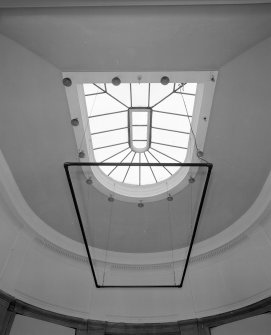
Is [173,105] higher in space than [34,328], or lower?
higher

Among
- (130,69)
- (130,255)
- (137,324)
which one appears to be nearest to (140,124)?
(130,69)

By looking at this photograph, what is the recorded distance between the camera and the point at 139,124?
29.6 ft

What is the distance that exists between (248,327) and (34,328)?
7.85m

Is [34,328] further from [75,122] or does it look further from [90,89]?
[90,89]

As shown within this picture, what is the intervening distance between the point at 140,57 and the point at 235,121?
3.43m

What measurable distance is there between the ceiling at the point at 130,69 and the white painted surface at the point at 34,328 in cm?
398

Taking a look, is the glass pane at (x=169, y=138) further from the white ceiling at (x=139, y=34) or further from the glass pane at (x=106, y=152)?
Answer: the white ceiling at (x=139, y=34)

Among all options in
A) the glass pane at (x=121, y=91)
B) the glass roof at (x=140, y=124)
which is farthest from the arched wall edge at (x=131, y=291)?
the glass pane at (x=121, y=91)

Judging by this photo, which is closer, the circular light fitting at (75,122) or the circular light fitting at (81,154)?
the circular light fitting at (75,122)

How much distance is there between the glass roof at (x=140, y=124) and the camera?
7988 millimetres

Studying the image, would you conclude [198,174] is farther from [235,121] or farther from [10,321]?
[10,321]

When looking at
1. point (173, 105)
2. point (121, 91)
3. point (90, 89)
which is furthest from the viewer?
point (173, 105)

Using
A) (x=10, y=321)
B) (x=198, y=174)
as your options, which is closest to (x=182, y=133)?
(x=198, y=174)

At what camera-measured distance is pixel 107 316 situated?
10180 mm
